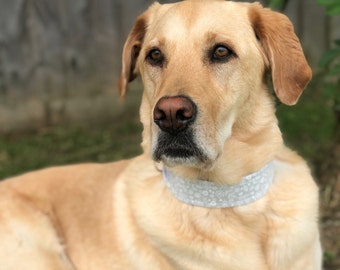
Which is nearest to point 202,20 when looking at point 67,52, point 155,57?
point 155,57

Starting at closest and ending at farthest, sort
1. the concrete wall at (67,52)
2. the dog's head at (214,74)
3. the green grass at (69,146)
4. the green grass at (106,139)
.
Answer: the dog's head at (214,74) → the green grass at (106,139) → the green grass at (69,146) → the concrete wall at (67,52)

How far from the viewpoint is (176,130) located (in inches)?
116

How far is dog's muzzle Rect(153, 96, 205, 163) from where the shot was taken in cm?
288

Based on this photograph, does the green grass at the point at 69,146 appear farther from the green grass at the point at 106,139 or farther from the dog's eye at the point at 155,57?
the dog's eye at the point at 155,57

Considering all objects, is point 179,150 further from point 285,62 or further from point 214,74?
point 285,62

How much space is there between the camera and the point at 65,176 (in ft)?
13.3

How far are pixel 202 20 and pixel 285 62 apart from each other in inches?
16.8

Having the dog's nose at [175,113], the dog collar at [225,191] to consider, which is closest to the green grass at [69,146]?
the dog collar at [225,191]

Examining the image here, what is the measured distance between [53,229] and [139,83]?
11.4ft

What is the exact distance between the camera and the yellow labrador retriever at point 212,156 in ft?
9.99

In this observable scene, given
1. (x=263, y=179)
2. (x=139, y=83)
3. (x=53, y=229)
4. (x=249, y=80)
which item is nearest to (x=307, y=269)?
(x=263, y=179)

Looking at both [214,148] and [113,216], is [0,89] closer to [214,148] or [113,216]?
[113,216]

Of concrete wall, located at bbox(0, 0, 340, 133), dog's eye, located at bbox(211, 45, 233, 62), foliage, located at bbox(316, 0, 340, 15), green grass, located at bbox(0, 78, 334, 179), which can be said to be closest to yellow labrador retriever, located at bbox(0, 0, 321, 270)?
dog's eye, located at bbox(211, 45, 233, 62)

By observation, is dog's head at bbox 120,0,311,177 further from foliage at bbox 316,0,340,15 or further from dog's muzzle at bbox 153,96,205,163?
foliage at bbox 316,0,340,15
